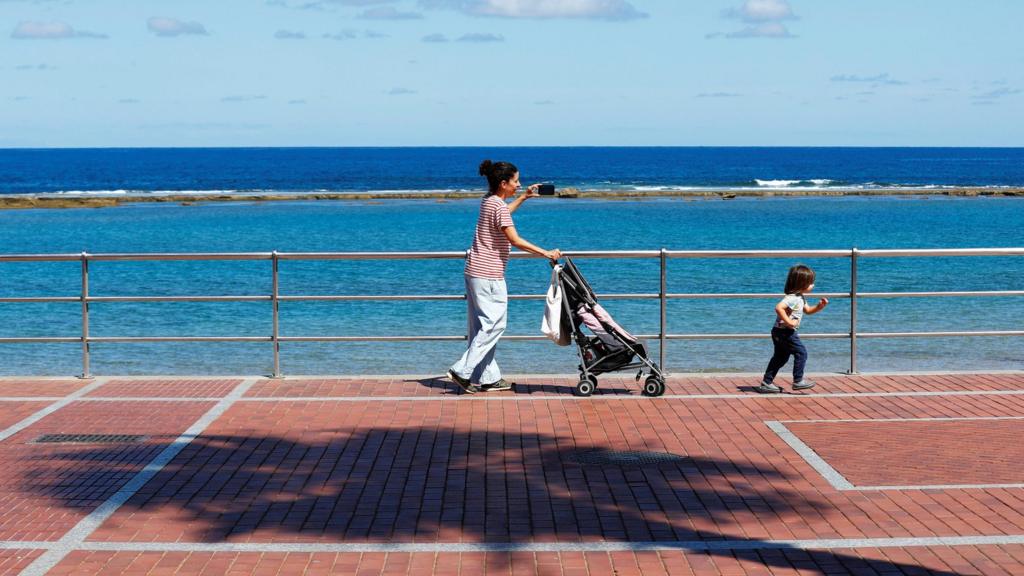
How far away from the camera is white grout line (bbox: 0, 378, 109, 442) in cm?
935

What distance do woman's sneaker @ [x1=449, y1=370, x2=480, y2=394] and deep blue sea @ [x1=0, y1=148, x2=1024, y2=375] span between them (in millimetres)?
5178

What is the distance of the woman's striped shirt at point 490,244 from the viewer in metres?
10.4

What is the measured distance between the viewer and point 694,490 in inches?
299

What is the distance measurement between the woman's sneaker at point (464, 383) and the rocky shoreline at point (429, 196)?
230 feet

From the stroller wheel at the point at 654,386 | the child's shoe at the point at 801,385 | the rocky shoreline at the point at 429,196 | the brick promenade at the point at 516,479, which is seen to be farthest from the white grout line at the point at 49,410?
the rocky shoreline at the point at 429,196

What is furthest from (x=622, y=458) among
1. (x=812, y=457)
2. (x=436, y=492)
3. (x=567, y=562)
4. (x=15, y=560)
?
(x=15, y=560)

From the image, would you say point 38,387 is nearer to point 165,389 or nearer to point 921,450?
point 165,389

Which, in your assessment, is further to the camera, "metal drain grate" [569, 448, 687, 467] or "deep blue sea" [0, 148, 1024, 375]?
"deep blue sea" [0, 148, 1024, 375]

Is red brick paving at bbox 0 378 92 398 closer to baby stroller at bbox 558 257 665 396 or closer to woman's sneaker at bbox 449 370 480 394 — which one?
woman's sneaker at bbox 449 370 480 394

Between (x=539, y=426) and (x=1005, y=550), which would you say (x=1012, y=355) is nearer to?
(x=539, y=426)

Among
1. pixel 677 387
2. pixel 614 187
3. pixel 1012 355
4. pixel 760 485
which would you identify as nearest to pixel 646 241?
pixel 1012 355

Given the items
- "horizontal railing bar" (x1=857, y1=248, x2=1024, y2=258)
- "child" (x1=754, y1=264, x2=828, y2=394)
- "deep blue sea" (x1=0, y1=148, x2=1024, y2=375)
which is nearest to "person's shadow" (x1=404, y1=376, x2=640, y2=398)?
"child" (x1=754, y1=264, x2=828, y2=394)

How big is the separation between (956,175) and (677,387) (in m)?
117

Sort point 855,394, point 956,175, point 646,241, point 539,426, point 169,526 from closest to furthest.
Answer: point 169,526
point 539,426
point 855,394
point 646,241
point 956,175
